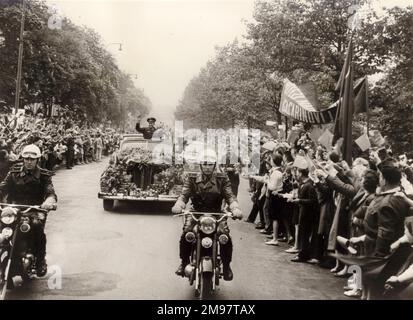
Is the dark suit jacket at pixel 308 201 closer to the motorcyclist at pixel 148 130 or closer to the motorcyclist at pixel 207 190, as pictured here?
the motorcyclist at pixel 207 190

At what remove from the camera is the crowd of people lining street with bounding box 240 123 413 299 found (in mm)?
5738

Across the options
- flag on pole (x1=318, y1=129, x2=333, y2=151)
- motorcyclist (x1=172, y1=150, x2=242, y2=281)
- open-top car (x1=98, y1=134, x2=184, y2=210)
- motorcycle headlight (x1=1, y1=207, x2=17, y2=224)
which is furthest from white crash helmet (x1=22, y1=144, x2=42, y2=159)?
open-top car (x1=98, y1=134, x2=184, y2=210)

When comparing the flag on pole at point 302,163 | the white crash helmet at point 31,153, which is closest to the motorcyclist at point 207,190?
the white crash helmet at point 31,153

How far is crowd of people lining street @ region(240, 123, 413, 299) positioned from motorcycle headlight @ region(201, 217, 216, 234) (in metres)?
1.41

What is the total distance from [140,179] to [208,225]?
7579 millimetres

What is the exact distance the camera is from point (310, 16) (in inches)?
671

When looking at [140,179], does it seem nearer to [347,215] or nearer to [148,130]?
[148,130]

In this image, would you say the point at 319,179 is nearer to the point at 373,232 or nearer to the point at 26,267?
the point at 373,232

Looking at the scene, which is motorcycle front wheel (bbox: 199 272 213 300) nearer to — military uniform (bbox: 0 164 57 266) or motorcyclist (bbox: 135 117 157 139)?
military uniform (bbox: 0 164 57 266)

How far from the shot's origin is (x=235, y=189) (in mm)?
15062

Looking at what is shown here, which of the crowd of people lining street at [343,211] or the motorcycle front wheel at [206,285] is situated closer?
the crowd of people lining street at [343,211]

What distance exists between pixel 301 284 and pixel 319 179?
1958mm

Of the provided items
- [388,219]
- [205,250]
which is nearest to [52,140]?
[205,250]

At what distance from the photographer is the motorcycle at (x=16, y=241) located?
243 inches
